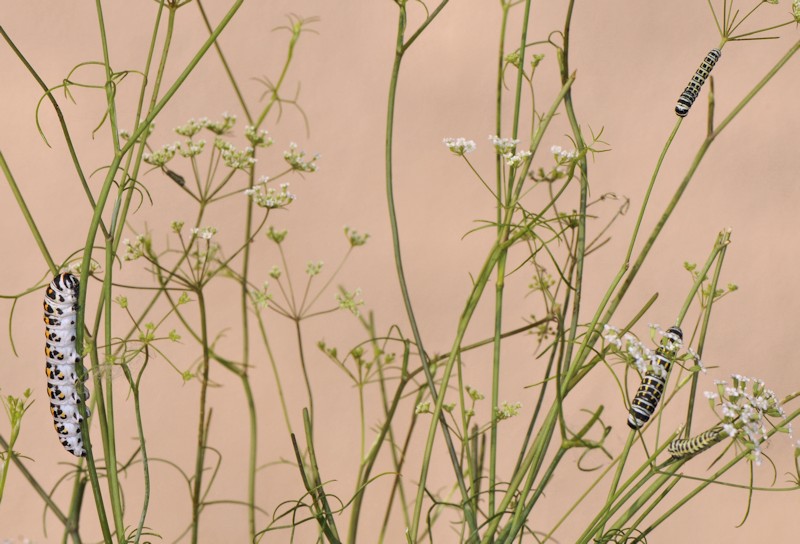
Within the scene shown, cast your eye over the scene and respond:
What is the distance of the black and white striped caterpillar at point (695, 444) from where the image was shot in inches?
18.3

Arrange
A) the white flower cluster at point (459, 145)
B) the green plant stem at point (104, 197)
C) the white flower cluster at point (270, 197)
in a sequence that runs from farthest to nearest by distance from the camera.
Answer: the white flower cluster at point (270, 197) → the white flower cluster at point (459, 145) → the green plant stem at point (104, 197)

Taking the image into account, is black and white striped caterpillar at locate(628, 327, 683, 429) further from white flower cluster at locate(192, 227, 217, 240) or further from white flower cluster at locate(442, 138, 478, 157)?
white flower cluster at locate(192, 227, 217, 240)

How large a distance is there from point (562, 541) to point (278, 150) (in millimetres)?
770

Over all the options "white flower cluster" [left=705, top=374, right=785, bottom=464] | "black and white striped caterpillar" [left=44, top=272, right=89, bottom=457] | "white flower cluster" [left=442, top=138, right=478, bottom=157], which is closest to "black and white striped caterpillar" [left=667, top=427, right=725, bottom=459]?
"white flower cluster" [left=705, top=374, right=785, bottom=464]

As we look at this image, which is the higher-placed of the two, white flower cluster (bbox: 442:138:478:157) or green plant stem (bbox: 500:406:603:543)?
white flower cluster (bbox: 442:138:478:157)

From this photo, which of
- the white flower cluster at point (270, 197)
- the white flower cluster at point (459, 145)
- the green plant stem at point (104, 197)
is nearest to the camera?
the green plant stem at point (104, 197)

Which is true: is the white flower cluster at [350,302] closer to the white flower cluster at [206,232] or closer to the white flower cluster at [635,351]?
the white flower cluster at [206,232]

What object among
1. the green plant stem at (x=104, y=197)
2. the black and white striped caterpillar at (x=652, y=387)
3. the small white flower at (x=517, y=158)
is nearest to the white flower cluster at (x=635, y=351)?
the black and white striped caterpillar at (x=652, y=387)

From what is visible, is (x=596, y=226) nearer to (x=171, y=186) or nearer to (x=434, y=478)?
(x=434, y=478)

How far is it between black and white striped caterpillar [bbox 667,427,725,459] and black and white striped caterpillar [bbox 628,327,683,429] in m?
0.02

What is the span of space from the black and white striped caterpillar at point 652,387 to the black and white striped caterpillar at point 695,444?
23 mm

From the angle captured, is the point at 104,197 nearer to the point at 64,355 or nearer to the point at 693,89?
the point at 64,355

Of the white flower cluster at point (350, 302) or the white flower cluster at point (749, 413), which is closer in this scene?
the white flower cluster at point (749, 413)

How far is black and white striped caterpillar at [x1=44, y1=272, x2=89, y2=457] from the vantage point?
47 cm
